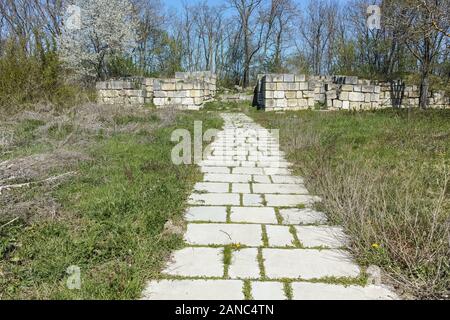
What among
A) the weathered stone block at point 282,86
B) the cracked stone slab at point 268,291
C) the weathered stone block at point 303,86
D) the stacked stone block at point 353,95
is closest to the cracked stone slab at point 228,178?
the cracked stone slab at point 268,291

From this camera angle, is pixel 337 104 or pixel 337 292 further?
pixel 337 104

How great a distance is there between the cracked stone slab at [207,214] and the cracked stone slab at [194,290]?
1115mm

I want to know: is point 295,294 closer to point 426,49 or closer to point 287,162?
point 287,162

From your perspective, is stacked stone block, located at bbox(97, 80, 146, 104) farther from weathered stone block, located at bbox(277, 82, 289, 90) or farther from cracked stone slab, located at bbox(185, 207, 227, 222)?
cracked stone slab, located at bbox(185, 207, 227, 222)

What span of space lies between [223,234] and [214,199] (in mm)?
956

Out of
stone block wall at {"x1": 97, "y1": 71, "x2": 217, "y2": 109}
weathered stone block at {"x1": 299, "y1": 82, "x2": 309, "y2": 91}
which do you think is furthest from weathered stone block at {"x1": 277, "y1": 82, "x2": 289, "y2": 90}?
stone block wall at {"x1": 97, "y1": 71, "x2": 217, "y2": 109}

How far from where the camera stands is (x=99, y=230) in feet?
9.57

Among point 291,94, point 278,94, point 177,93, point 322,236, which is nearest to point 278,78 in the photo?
point 278,94

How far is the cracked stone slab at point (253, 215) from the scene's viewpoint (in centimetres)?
341

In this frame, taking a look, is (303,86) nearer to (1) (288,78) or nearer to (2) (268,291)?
(1) (288,78)

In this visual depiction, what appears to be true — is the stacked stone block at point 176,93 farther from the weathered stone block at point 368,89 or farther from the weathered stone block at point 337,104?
the weathered stone block at point 368,89

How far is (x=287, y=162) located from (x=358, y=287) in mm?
3671

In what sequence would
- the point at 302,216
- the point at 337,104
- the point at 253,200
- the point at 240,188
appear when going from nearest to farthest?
1. the point at 302,216
2. the point at 253,200
3. the point at 240,188
4. the point at 337,104

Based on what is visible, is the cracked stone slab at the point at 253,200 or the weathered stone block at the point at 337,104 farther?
the weathered stone block at the point at 337,104
